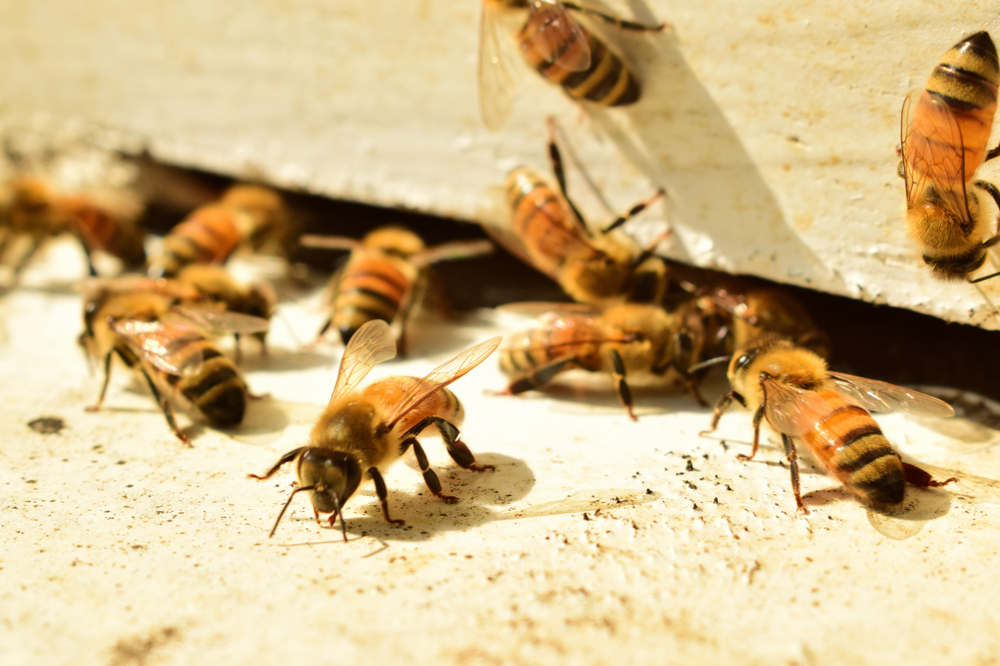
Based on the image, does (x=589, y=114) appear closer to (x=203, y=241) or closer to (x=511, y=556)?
(x=511, y=556)

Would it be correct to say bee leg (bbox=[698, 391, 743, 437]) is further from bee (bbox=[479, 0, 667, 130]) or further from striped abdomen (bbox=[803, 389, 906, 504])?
bee (bbox=[479, 0, 667, 130])

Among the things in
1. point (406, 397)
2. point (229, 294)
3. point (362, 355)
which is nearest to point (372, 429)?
point (406, 397)

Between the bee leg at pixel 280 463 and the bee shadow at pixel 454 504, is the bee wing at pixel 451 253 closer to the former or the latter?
the bee shadow at pixel 454 504

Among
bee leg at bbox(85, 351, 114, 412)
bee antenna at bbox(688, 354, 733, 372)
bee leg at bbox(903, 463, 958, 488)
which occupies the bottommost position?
bee leg at bbox(85, 351, 114, 412)

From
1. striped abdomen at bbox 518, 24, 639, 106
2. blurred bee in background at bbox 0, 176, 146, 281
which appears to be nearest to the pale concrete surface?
striped abdomen at bbox 518, 24, 639, 106

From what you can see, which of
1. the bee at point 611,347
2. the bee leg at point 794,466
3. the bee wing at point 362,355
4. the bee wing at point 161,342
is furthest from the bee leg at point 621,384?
the bee wing at point 161,342

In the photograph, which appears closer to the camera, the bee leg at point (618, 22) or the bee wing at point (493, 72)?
the bee leg at point (618, 22)
